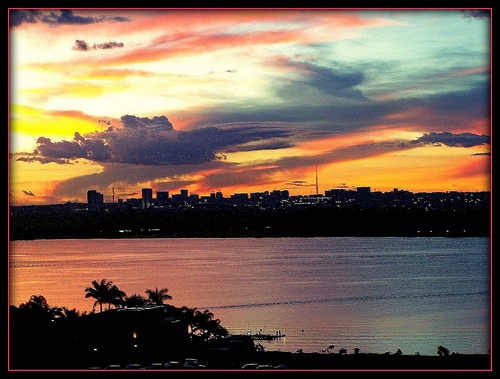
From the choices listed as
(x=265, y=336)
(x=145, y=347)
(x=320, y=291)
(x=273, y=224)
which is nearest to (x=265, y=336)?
(x=265, y=336)

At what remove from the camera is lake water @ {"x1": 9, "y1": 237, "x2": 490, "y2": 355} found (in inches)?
1410

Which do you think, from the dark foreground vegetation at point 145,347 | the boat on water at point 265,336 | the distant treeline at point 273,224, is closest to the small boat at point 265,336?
the boat on water at point 265,336

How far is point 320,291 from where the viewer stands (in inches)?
2191

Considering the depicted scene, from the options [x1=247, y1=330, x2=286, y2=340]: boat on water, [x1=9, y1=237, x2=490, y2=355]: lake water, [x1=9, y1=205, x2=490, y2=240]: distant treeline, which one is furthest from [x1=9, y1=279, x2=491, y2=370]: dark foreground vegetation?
[x1=9, y1=205, x2=490, y2=240]: distant treeline

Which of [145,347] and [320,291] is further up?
[145,347]

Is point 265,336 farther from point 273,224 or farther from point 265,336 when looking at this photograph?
point 273,224

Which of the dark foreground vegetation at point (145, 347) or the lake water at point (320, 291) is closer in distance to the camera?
the dark foreground vegetation at point (145, 347)

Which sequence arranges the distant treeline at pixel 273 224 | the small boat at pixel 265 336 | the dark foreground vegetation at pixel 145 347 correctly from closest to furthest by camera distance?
the dark foreground vegetation at pixel 145 347 → the small boat at pixel 265 336 → the distant treeline at pixel 273 224

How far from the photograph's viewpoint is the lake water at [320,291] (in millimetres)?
35812

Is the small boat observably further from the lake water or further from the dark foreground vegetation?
the dark foreground vegetation

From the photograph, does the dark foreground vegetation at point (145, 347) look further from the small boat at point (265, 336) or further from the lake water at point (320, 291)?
the small boat at point (265, 336)
